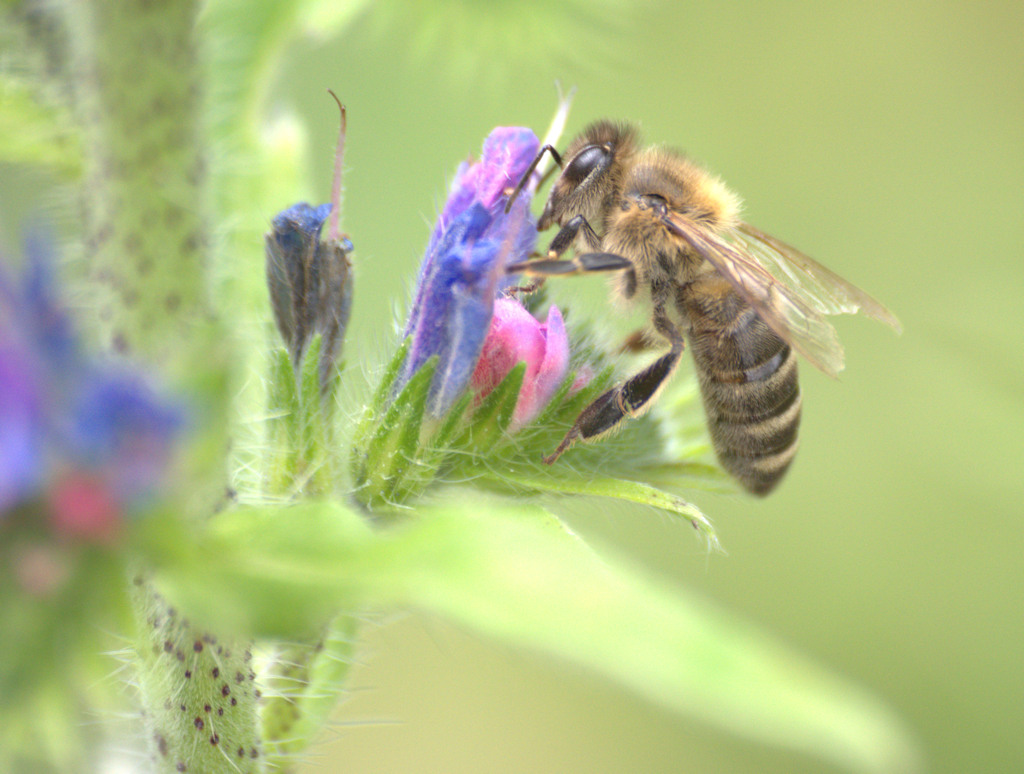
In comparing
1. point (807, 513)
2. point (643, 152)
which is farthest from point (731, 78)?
point (643, 152)

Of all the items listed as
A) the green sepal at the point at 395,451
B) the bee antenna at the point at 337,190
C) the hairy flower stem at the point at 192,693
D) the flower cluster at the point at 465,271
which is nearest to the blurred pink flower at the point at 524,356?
the flower cluster at the point at 465,271

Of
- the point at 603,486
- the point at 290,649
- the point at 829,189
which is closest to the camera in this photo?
the point at 603,486

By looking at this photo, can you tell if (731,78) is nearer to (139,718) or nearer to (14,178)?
(14,178)

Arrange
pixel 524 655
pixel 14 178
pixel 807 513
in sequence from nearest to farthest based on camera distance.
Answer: pixel 524 655 → pixel 14 178 → pixel 807 513

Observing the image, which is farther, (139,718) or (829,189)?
(829,189)

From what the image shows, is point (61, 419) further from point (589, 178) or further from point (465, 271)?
point (589, 178)

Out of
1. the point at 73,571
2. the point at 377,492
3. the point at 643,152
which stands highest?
the point at 643,152

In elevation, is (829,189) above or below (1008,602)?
above
